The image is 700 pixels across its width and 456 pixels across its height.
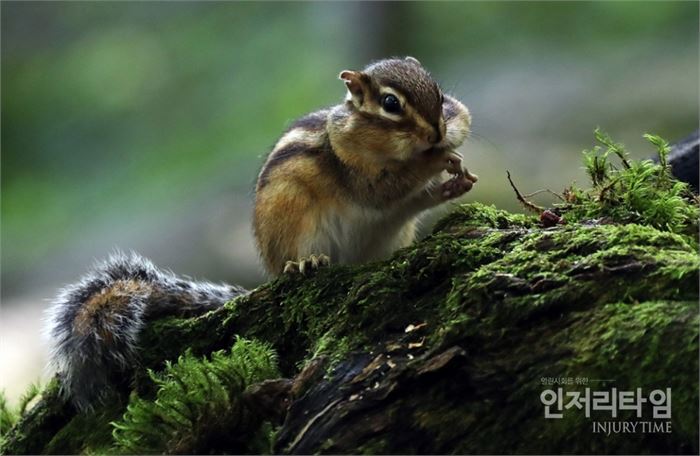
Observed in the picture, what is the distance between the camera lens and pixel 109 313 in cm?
296

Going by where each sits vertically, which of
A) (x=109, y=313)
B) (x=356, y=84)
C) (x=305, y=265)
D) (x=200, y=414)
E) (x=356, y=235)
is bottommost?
(x=200, y=414)

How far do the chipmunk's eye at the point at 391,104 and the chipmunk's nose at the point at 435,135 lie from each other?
0.14 metres

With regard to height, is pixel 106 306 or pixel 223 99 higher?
pixel 223 99

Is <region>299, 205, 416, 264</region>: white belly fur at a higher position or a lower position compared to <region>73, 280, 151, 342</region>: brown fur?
higher

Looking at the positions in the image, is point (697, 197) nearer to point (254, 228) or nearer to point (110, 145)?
point (254, 228)

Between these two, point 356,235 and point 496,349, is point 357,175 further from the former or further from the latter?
point 496,349

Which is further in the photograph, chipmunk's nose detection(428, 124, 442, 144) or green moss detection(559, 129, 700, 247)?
chipmunk's nose detection(428, 124, 442, 144)

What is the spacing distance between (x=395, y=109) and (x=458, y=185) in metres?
0.37

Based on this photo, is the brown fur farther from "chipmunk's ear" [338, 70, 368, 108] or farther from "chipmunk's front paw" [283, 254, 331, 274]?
"chipmunk's ear" [338, 70, 368, 108]

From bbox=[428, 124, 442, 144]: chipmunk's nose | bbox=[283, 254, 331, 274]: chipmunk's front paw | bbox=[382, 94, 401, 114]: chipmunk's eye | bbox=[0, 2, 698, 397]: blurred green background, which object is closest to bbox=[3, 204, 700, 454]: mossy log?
bbox=[283, 254, 331, 274]: chipmunk's front paw

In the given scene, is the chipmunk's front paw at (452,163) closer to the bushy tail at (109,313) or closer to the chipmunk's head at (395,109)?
the chipmunk's head at (395,109)

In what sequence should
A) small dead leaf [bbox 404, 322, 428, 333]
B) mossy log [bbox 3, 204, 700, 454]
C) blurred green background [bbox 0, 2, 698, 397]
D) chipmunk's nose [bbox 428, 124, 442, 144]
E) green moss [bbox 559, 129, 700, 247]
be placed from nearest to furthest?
mossy log [bbox 3, 204, 700, 454] < small dead leaf [bbox 404, 322, 428, 333] < green moss [bbox 559, 129, 700, 247] < chipmunk's nose [bbox 428, 124, 442, 144] < blurred green background [bbox 0, 2, 698, 397]

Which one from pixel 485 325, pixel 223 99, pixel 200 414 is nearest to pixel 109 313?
pixel 200 414

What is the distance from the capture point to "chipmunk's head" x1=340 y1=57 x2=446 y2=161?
3.00 m
